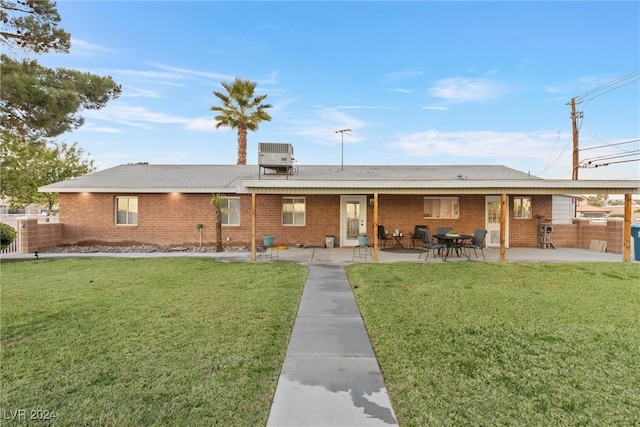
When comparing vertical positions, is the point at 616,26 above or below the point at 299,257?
above

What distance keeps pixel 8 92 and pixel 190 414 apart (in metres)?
6.07

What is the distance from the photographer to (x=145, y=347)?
3936 millimetres

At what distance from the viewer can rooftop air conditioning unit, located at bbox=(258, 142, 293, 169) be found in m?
14.5

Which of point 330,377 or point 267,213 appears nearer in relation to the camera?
point 330,377

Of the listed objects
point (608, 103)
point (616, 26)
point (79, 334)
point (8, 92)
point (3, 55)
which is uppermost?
point (616, 26)

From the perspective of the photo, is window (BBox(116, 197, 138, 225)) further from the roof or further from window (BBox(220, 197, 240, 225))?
window (BBox(220, 197, 240, 225))

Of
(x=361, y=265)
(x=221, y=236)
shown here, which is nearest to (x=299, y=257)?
(x=361, y=265)

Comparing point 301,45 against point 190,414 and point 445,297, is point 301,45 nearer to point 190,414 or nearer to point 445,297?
point 445,297

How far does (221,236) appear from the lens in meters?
13.6

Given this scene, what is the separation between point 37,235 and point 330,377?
14.6m

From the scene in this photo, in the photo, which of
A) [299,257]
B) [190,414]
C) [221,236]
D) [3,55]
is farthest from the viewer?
[221,236]

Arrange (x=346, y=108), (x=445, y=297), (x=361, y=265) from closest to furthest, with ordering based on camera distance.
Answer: (x=445, y=297) → (x=361, y=265) → (x=346, y=108)

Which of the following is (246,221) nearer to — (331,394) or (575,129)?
(331,394)

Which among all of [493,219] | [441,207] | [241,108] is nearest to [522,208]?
[493,219]
